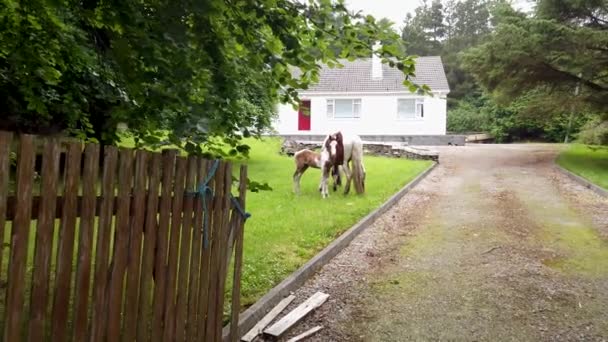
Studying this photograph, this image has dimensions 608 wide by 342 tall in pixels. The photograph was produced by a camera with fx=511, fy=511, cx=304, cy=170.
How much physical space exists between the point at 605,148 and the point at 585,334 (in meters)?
23.7

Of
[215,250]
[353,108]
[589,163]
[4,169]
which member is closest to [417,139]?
[353,108]

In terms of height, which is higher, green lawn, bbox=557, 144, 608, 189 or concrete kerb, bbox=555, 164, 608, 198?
green lawn, bbox=557, 144, 608, 189

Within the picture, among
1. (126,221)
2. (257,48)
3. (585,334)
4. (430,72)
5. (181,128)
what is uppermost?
(430,72)

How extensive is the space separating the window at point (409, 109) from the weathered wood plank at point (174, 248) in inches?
1311

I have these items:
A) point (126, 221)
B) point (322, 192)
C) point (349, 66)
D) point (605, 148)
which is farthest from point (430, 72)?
point (126, 221)

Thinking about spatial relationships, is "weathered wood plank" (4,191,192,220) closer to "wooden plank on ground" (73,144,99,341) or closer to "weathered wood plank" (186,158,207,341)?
"wooden plank on ground" (73,144,99,341)

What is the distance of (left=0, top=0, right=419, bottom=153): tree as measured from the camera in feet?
12.9

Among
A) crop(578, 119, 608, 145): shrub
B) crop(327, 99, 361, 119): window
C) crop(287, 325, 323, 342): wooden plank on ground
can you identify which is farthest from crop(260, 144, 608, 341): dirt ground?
crop(327, 99, 361, 119): window

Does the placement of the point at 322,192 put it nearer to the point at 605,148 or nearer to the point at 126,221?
the point at 126,221

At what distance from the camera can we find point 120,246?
305 cm

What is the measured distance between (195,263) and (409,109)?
3344 cm

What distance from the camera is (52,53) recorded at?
4914 millimetres

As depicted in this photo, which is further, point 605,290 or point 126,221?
point 605,290

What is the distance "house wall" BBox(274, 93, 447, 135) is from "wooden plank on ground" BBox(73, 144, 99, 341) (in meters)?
31.8
